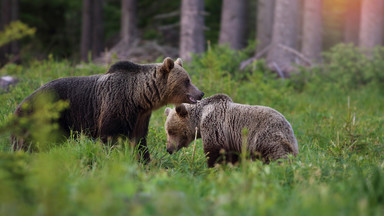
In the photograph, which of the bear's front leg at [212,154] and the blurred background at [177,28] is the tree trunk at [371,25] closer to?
the blurred background at [177,28]

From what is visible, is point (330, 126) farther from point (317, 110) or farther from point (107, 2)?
point (107, 2)

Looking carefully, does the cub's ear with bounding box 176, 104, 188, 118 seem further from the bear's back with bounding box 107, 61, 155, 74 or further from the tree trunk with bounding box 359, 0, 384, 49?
the tree trunk with bounding box 359, 0, 384, 49

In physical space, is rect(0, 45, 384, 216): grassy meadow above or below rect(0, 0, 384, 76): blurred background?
below

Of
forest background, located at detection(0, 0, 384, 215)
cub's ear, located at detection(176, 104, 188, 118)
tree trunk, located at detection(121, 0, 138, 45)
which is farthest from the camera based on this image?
tree trunk, located at detection(121, 0, 138, 45)

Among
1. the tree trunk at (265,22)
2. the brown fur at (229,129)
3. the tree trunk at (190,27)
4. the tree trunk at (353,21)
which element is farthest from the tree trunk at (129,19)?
the tree trunk at (353,21)

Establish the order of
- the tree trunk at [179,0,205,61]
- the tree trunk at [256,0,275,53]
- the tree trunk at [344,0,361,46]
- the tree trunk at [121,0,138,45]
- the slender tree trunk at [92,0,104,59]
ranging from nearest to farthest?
the tree trunk at [179,0,205,61] → the tree trunk at [256,0,275,53] → the tree trunk at [121,0,138,45] → the slender tree trunk at [92,0,104,59] → the tree trunk at [344,0,361,46]

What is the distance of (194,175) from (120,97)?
1.51 m

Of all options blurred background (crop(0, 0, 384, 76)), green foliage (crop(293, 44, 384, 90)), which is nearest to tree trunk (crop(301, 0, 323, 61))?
blurred background (crop(0, 0, 384, 76))

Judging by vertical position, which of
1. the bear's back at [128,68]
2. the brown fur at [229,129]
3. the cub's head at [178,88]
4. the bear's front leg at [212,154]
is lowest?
the bear's front leg at [212,154]

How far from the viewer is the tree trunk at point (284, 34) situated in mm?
15391

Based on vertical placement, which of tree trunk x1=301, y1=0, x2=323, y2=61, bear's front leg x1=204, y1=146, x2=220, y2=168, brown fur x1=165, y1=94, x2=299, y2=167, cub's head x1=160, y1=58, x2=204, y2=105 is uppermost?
tree trunk x1=301, y1=0, x2=323, y2=61

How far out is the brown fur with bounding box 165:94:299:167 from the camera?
17.8 ft

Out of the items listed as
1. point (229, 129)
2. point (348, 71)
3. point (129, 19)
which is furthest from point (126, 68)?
point (129, 19)

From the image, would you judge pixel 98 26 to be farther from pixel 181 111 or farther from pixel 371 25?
pixel 181 111
